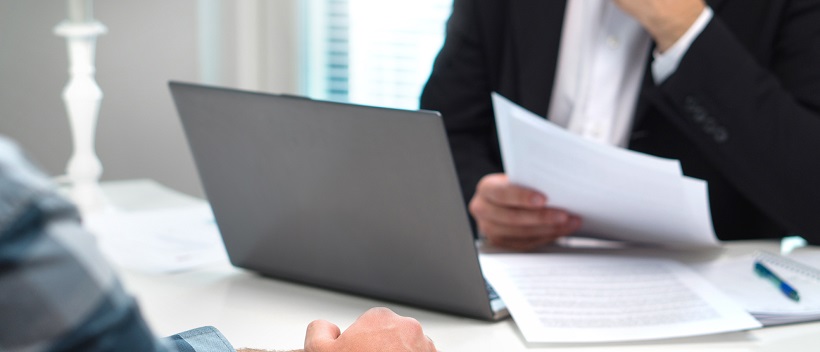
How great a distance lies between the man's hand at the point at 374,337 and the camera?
0.64 meters

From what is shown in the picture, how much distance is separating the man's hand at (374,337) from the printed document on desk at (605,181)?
35 cm

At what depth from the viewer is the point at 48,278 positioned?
0.30m

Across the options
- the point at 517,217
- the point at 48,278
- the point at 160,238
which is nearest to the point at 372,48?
the point at 160,238

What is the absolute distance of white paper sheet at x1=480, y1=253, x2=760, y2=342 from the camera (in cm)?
79

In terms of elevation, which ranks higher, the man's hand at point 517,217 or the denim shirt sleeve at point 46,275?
the denim shirt sleeve at point 46,275

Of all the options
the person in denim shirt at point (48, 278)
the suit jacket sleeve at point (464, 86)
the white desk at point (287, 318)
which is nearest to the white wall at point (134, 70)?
the suit jacket sleeve at point (464, 86)

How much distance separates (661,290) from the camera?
90cm

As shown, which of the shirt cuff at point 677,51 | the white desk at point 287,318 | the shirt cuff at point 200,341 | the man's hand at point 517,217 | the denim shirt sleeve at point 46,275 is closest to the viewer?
the denim shirt sleeve at point 46,275

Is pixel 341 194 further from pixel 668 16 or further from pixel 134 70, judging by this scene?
pixel 134 70

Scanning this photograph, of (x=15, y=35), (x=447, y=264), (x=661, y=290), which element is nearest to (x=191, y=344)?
(x=447, y=264)

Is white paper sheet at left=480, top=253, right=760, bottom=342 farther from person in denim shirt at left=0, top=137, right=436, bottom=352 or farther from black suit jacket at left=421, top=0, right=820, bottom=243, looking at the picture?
person in denim shirt at left=0, top=137, right=436, bottom=352

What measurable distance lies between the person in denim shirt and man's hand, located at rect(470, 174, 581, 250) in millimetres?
747

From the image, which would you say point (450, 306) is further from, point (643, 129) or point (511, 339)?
point (643, 129)

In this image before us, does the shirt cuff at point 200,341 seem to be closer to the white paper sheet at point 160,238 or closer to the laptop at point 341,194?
the laptop at point 341,194
